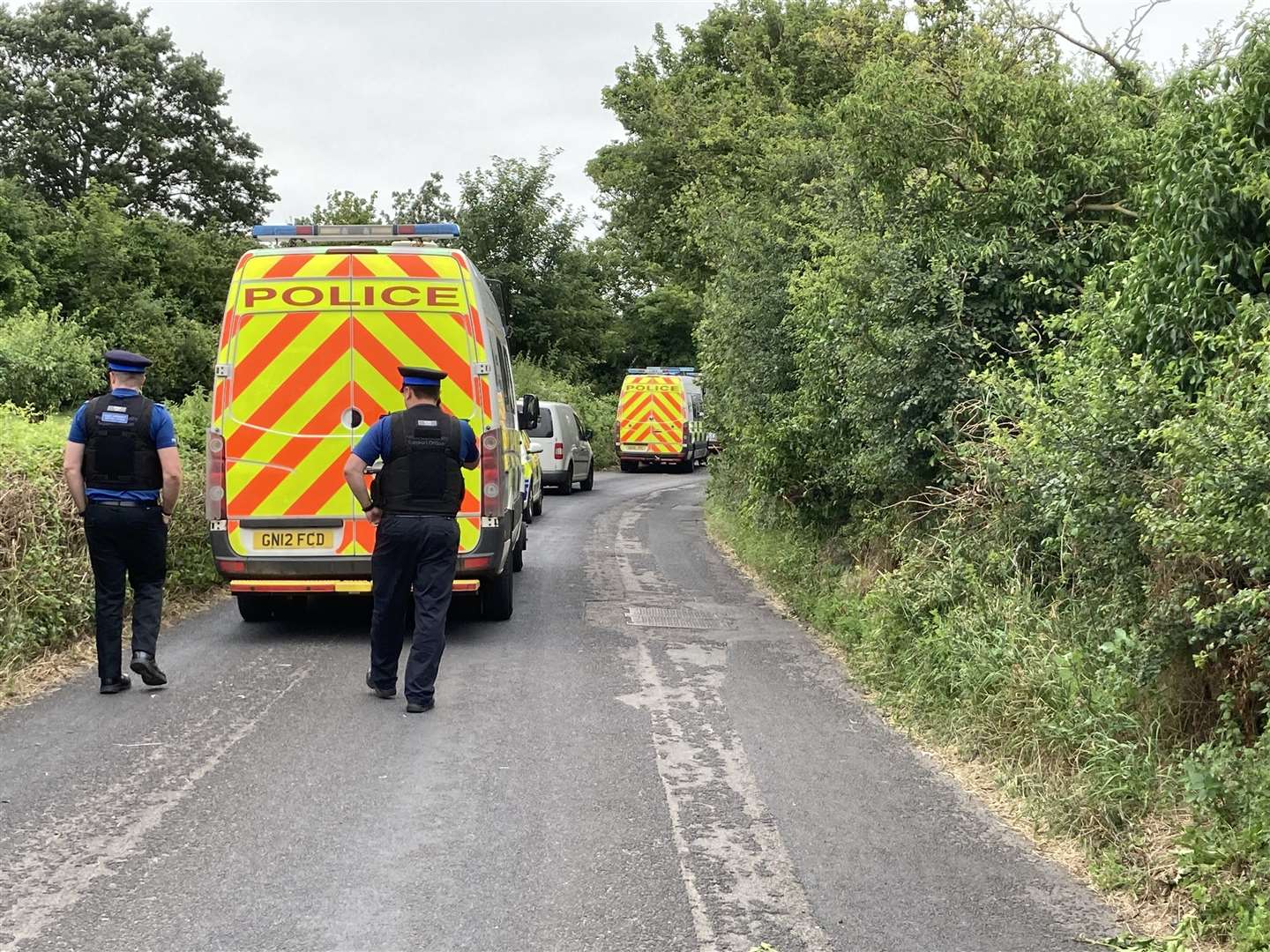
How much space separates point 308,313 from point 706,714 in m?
4.25

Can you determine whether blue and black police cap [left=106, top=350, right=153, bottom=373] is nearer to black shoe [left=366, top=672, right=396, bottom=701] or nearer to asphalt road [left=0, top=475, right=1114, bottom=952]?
asphalt road [left=0, top=475, right=1114, bottom=952]

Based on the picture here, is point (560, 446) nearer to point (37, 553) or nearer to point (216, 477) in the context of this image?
point (216, 477)

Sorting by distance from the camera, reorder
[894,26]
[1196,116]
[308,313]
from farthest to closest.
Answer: [894,26]
[308,313]
[1196,116]

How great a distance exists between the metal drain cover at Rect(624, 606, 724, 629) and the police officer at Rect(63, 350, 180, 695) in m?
A: 3.96

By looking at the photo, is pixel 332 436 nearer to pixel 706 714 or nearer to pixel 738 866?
pixel 706 714

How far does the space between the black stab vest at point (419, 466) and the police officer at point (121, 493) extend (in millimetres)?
1287

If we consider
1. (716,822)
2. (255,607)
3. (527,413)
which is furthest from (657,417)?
(716,822)

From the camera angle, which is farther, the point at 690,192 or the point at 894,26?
the point at 690,192

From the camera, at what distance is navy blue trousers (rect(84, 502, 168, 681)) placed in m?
7.16

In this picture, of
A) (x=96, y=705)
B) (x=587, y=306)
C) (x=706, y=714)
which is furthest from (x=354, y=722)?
(x=587, y=306)

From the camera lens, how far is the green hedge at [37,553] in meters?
7.52

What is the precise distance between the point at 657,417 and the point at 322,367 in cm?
2555

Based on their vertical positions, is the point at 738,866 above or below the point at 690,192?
below

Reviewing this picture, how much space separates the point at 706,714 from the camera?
6934mm
